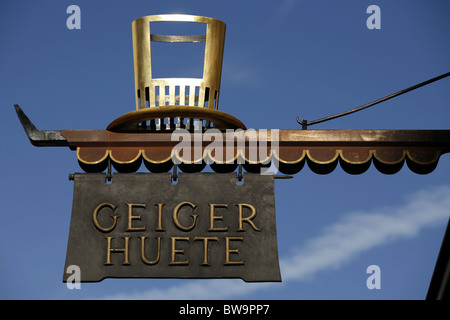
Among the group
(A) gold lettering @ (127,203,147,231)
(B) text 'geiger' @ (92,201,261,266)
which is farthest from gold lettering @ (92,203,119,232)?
(A) gold lettering @ (127,203,147,231)

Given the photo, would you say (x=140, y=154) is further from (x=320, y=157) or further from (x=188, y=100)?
(x=320, y=157)

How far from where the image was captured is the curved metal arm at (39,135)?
7035 mm

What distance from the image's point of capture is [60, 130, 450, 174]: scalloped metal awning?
7.03m

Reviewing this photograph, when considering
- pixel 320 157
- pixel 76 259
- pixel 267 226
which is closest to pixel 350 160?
pixel 320 157

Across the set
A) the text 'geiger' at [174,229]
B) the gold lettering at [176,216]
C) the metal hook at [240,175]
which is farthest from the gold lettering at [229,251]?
the metal hook at [240,175]

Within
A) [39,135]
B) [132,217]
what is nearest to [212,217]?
[132,217]

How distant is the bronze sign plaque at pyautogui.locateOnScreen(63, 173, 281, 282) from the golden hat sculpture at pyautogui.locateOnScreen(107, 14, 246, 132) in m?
0.42

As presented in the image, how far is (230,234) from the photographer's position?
6.68 m

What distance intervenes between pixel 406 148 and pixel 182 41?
1.99 m

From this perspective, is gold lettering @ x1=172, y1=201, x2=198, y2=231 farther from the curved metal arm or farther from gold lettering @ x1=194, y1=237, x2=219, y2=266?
the curved metal arm

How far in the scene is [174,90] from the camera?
697cm

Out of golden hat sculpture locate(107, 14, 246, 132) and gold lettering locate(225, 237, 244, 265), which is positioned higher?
golden hat sculpture locate(107, 14, 246, 132)

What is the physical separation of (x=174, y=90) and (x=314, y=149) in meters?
1.21

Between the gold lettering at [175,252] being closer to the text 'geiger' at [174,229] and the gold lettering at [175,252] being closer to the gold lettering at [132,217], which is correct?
the text 'geiger' at [174,229]
